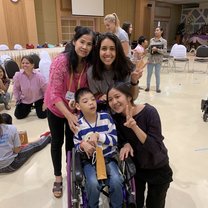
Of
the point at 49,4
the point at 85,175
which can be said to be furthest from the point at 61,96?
the point at 49,4

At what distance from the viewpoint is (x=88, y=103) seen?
1366 mm

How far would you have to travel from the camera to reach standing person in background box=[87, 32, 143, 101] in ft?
4.54

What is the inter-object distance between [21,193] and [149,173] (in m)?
1.17

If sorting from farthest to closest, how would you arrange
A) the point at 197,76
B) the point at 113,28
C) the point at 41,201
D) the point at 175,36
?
the point at 175,36
the point at 197,76
the point at 113,28
the point at 41,201

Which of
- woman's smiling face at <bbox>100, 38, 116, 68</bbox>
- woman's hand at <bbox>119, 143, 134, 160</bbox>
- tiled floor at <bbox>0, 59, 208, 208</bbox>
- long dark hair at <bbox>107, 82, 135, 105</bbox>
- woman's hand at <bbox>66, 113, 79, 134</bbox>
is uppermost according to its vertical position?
woman's smiling face at <bbox>100, 38, 116, 68</bbox>

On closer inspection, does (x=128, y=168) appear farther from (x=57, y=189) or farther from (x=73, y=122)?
(x=57, y=189)

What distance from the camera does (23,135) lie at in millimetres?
2525

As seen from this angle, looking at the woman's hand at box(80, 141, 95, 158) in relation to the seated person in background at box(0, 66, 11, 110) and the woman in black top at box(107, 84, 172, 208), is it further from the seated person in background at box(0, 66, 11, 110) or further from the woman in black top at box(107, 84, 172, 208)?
the seated person in background at box(0, 66, 11, 110)

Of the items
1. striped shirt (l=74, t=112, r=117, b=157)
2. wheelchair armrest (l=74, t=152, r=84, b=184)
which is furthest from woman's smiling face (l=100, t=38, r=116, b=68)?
wheelchair armrest (l=74, t=152, r=84, b=184)

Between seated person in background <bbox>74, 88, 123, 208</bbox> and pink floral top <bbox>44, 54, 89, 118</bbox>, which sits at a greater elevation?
pink floral top <bbox>44, 54, 89, 118</bbox>

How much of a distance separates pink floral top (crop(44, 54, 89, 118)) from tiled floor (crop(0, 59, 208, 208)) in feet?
2.72

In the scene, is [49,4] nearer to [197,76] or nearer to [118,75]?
[197,76]

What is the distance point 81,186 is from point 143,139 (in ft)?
1.46

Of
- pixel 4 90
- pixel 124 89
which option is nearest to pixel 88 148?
pixel 124 89
